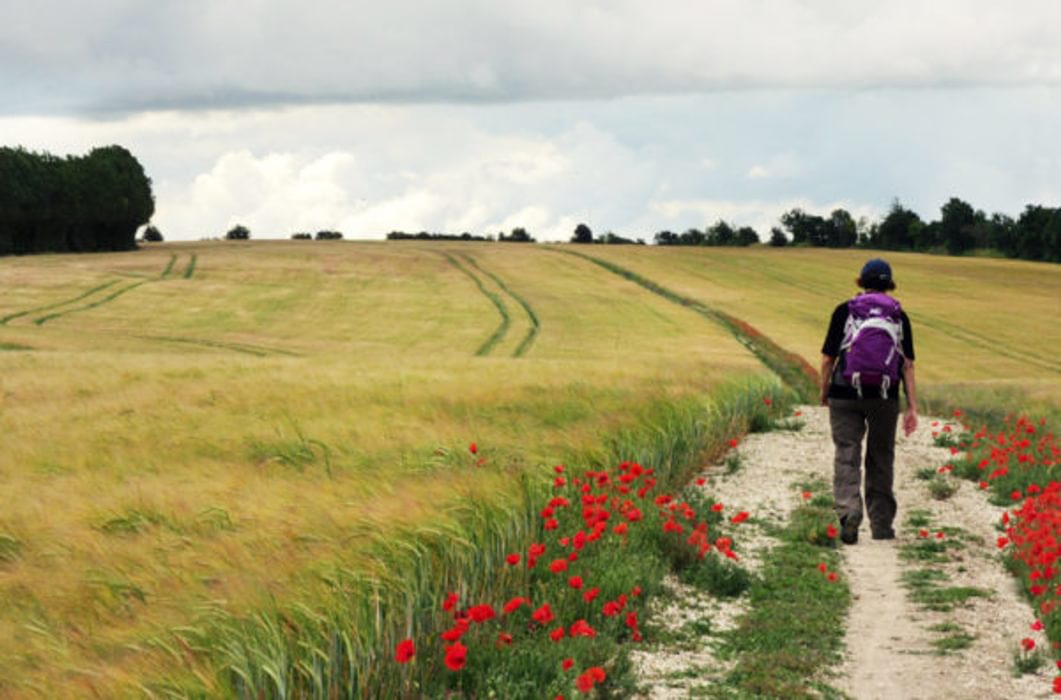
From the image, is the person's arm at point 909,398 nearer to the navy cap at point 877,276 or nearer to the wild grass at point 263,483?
the navy cap at point 877,276

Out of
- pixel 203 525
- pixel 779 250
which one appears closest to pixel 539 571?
pixel 203 525

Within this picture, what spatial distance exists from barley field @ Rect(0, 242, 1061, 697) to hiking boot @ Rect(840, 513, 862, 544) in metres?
2.40

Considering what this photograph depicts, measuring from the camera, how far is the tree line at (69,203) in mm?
106562

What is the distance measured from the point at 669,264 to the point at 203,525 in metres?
83.5

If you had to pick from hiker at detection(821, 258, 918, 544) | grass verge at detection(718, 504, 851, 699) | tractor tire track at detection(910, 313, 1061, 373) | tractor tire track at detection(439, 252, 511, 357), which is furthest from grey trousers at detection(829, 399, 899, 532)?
tractor tire track at detection(910, 313, 1061, 373)

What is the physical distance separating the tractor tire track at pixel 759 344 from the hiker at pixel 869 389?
20.4 meters

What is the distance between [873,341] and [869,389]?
51 cm

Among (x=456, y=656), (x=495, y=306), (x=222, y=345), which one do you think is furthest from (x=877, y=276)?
(x=495, y=306)

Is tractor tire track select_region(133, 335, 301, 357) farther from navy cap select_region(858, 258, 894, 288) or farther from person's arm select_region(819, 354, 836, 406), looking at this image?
navy cap select_region(858, 258, 894, 288)

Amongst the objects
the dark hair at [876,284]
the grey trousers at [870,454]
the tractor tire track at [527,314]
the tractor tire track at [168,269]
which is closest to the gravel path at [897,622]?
the grey trousers at [870,454]

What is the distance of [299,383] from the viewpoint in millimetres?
21953

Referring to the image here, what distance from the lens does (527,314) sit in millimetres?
59250

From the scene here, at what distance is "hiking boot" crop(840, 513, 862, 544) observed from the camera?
1292 centimetres

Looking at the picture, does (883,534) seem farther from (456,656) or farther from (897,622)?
(456,656)
